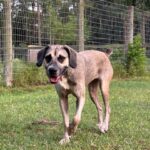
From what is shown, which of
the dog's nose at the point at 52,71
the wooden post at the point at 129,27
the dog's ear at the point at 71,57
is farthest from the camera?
the wooden post at the point at 129,27

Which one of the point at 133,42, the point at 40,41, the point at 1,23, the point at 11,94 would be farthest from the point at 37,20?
the point at 133,42

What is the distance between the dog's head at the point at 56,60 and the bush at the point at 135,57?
36.0 ft

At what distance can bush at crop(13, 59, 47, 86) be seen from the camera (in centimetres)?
1217

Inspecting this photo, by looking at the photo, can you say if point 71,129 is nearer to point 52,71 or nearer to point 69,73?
point 69,73

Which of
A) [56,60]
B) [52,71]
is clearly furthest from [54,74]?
[56,60]

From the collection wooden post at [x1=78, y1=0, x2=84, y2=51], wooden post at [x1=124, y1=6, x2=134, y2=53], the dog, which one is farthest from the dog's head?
wooden post at [x1=124, y1=6, x2=134, y2=53]

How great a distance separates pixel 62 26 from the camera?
13766 mm

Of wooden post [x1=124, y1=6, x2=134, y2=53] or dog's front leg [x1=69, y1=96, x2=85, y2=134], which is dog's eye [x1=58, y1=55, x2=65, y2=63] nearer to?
dog's front leg [x1=69, y1=96, x2=85, y2=134]

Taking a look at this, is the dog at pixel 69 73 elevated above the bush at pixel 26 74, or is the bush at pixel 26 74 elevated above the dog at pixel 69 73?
the dog at pixel 69 73

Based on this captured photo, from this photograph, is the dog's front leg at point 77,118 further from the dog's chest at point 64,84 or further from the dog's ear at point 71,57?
the dog's ear at point 71,57

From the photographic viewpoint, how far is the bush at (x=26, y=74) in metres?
12.2

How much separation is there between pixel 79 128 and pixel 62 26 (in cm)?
734

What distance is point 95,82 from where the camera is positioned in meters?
7.30

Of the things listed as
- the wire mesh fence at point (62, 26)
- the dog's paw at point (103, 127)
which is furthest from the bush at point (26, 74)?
the dog's paw at point (103, 127)
